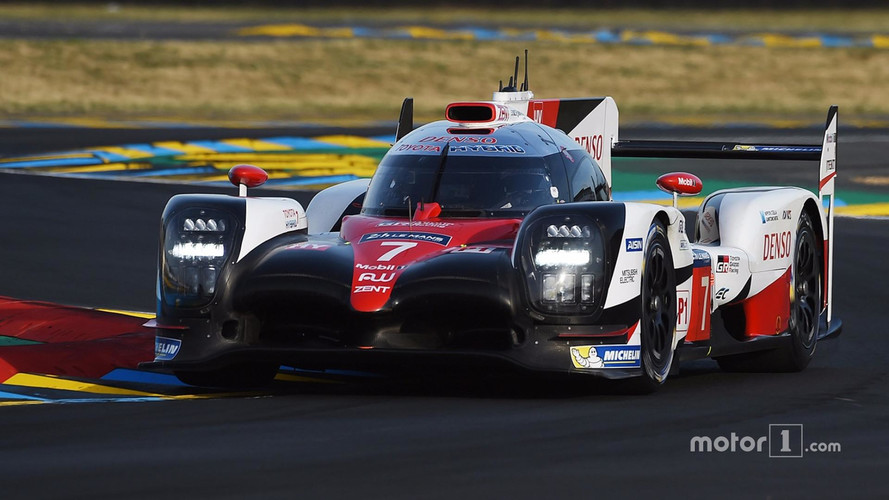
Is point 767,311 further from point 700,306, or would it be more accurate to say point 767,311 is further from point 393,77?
point 393,77

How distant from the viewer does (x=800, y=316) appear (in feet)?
31.8

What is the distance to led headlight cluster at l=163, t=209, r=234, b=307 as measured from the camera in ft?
26.3

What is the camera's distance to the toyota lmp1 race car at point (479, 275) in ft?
25.1

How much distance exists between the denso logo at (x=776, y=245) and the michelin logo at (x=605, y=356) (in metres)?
1.87

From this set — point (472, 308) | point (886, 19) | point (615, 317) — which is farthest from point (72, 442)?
point (886, 19)

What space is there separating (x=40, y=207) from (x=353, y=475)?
11.1 metres

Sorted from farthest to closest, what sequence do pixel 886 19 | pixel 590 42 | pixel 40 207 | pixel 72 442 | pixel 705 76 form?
pixel 886 19
pixel 590 42
pixel 705 76
pixel 40 207
pixel 72 442

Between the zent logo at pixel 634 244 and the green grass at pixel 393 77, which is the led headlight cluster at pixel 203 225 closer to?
the zent logo at pixel 634 244

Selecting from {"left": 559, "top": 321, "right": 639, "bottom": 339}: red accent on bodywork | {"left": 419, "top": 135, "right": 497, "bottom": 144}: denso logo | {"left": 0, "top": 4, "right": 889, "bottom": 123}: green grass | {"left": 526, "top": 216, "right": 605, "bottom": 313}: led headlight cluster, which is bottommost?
{"left": 0, "top": 4, "right": 889, "bottom": 123}: green grass

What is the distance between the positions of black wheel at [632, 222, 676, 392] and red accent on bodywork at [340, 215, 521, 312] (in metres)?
0.76

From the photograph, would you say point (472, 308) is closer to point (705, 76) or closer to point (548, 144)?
point (548, 144)

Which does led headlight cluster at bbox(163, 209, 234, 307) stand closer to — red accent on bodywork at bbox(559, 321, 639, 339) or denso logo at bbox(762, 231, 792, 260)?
red accent on bodywork at bbox(559, 321, 639, 339)

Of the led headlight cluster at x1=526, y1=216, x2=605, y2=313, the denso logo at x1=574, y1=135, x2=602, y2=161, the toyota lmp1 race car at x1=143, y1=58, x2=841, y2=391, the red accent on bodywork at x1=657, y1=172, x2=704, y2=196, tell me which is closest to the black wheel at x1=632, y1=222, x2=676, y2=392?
the toyota lmp1 race car at x1=143, y1=58, x2=841, y2=391

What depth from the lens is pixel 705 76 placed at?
36250 millimetres
